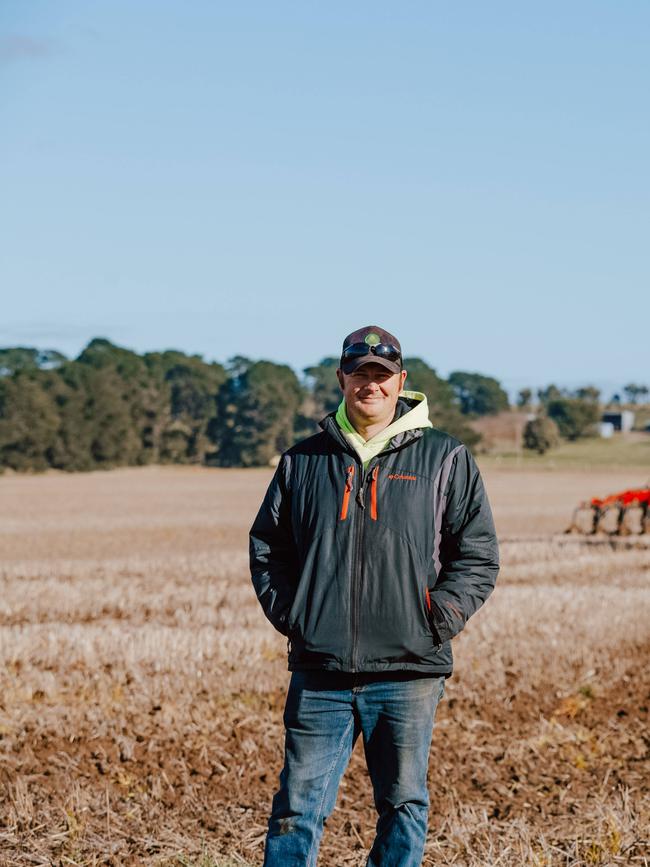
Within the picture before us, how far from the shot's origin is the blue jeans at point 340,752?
415cm

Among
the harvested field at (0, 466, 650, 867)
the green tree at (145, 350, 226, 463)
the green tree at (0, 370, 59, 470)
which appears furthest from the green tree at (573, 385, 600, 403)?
the harvested field at (0, 466, 650, 867)

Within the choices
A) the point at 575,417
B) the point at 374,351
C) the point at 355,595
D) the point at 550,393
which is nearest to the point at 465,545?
the point at 355,595

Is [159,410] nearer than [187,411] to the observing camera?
Yes

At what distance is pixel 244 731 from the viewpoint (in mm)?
7703

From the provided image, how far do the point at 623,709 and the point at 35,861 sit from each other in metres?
5.06

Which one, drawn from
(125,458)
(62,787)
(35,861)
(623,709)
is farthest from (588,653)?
(125,458)

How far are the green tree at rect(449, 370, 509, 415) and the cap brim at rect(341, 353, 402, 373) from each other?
118 metres

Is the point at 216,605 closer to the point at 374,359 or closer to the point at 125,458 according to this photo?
the point at 374,359

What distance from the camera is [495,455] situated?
9156 centimetres

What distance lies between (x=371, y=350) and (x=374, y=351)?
13 mm

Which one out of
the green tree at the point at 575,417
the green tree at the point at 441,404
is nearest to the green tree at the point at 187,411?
the green tree at the point at 441,404

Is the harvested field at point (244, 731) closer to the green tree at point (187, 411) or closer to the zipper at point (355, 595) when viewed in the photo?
the zipper at point (355, 595)

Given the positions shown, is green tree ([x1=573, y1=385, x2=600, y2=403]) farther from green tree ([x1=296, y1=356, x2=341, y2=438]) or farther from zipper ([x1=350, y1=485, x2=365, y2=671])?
zipper ([x1=350, y1=485, x2=365, y2=671])

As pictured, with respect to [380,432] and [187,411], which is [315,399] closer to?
[187,411]
